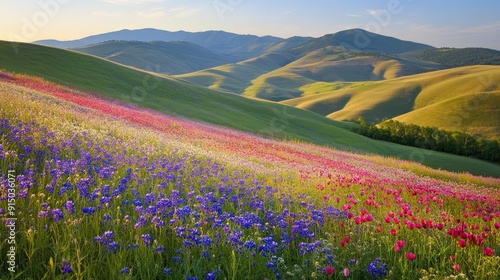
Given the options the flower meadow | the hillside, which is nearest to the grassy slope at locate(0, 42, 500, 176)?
the flower meadow

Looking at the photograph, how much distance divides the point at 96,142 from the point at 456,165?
5365 cm

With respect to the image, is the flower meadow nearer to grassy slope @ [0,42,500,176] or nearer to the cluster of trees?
grassy slope @ [0,42,500,176]

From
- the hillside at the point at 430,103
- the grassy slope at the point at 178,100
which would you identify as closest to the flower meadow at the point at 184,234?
the grassy slope at the point at 178,100

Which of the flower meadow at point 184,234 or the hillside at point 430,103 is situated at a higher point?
the hillside at point 430,103

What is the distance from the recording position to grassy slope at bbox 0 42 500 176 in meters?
38.8

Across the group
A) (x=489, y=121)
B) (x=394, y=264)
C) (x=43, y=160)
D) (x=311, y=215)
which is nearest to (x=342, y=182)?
(x=311, y=215)

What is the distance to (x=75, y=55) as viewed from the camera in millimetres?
52594

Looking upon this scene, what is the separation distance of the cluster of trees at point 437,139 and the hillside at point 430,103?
1264 centimetres

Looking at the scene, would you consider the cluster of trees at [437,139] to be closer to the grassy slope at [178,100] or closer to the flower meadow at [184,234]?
the grassy slope at [178,100]

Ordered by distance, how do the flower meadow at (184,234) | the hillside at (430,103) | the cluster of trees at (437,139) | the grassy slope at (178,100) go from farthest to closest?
the hillside at (430,103)
the cluster of trees at (437,139)
the grassy slope at (178,100)
the flower meadow at (184,234)

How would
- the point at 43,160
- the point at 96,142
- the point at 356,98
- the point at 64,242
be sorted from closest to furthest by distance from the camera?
the point at 64,242
the point at 43,160
the point at 96,142
the point at 356,98

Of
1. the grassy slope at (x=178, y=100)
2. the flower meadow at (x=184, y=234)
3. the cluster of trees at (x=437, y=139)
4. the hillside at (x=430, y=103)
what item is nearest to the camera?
the flower meadow at (x=184, y=234)

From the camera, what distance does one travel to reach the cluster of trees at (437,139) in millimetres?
64500

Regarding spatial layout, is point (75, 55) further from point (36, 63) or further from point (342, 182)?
point (342, 182)
